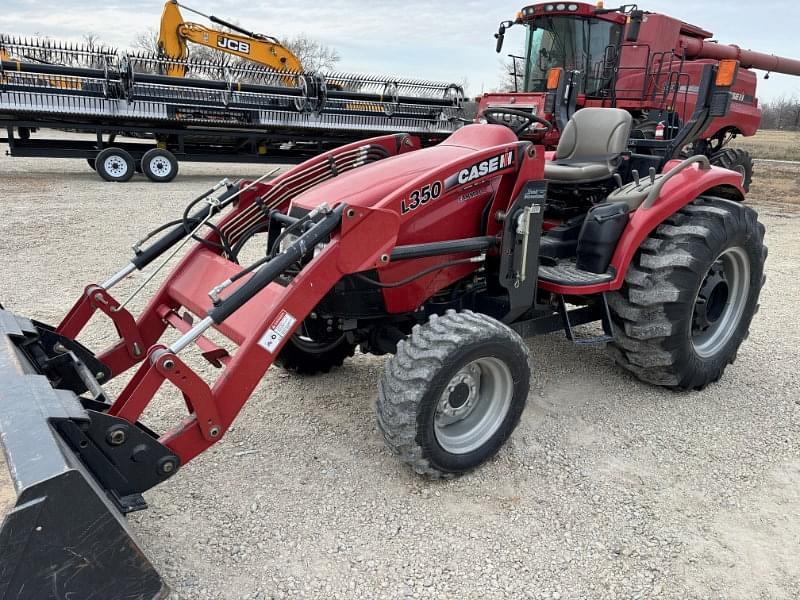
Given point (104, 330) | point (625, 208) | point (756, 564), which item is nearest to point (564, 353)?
point (625, 208)

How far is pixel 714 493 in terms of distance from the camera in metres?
2.89

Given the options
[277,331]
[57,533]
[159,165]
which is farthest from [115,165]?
[57,533]

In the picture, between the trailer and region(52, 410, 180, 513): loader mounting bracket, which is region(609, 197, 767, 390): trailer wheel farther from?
the trailer

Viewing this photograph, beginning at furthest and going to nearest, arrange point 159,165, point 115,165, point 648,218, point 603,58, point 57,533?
point 159,165 < point 115,165 < point 603,58 < point 648,218 < point 57,533

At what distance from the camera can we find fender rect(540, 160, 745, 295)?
11.1 feet

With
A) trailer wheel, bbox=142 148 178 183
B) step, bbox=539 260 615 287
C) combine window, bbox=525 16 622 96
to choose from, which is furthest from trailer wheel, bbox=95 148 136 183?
step, bbox=539 260 615 287

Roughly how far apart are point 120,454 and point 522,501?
1.67m

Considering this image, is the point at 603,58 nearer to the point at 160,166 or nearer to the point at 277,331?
the point at 160,166

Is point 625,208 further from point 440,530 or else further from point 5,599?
point 5,599

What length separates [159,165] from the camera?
1229 cm

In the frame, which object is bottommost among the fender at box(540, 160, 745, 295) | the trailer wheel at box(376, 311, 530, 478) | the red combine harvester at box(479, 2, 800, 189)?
the trailer wheel at box(376, 311, 530, 478)

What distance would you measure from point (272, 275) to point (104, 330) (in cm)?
275

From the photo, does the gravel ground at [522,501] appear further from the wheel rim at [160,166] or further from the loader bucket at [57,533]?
the wheel rim at [160,166]

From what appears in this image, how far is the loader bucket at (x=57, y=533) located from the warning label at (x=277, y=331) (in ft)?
2.49
